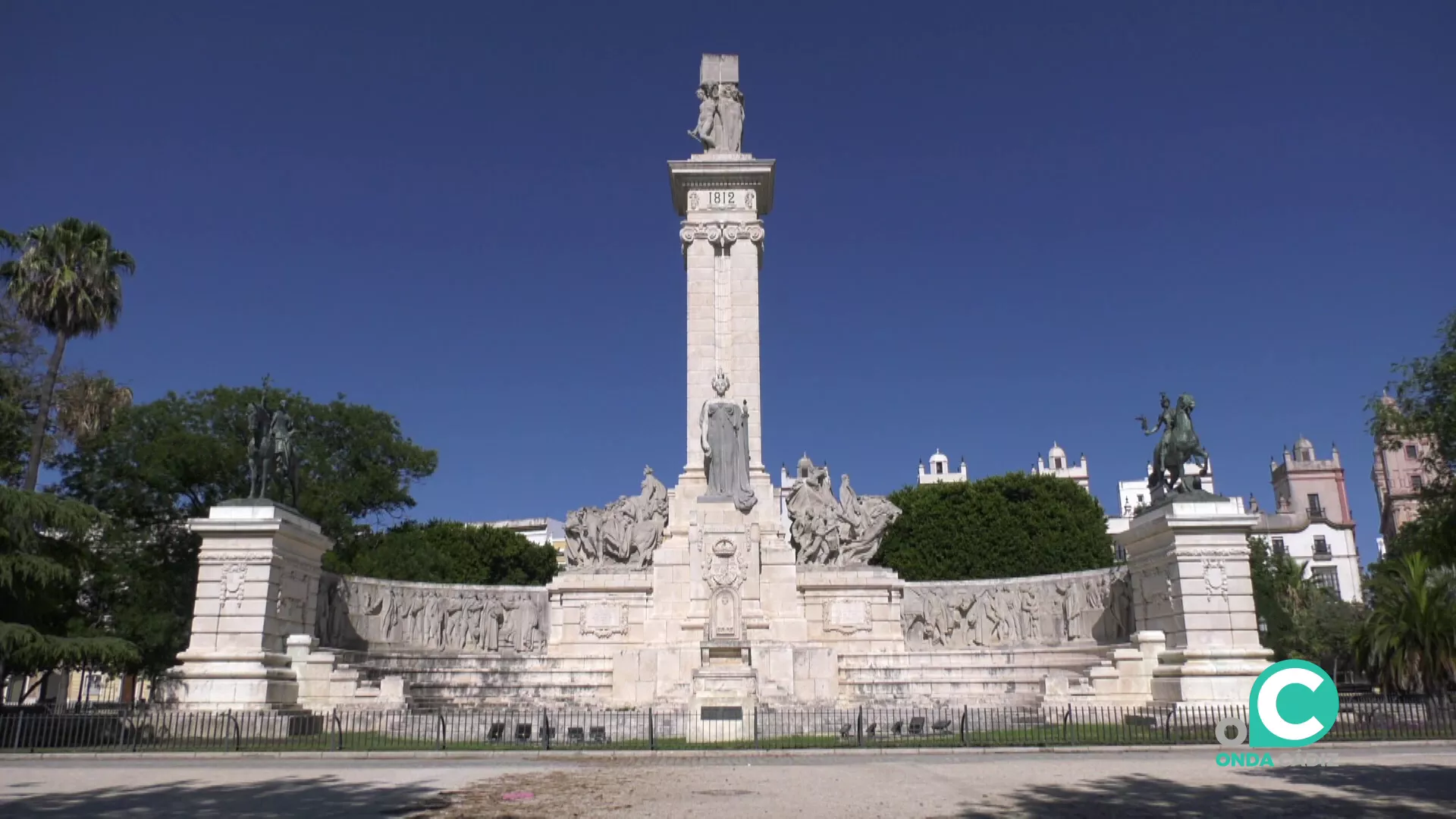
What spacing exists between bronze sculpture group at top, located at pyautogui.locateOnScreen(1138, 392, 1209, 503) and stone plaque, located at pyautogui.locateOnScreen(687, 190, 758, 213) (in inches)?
573

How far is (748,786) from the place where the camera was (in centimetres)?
1170

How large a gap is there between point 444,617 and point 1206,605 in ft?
66.9

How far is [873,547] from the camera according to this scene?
2850 cm

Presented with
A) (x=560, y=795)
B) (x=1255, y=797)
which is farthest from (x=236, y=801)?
(x=1255, y=797)

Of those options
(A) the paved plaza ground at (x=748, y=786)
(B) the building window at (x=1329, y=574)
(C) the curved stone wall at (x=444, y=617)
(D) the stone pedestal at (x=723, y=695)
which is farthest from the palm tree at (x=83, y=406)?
(B) the building window at (x=1329, y=574)

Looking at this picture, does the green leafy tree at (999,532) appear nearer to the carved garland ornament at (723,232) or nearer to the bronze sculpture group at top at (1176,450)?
the carved garland ornament at (723,232)

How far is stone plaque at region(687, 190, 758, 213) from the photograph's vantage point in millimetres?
32125

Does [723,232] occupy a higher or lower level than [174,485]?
higher

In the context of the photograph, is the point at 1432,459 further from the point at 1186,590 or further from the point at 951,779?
the point at 951,779

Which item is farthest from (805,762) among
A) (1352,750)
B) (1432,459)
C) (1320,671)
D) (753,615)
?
(1432,459)

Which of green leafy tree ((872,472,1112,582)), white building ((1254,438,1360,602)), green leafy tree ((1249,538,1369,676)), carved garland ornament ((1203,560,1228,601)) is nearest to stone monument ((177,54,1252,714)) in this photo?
carved garland ornament ((1203,560,1228,601))

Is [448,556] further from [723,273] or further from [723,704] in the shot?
[723,704]

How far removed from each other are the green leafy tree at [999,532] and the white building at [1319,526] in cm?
1949

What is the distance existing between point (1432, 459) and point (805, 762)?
2514 centimetres
